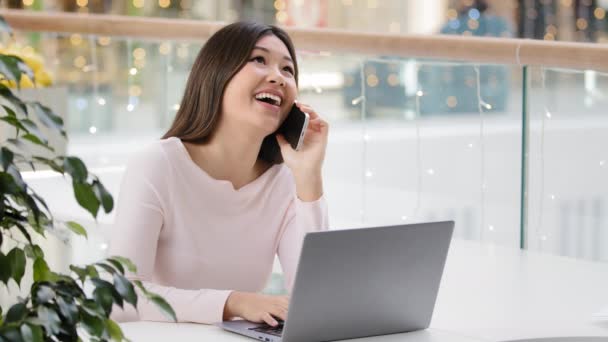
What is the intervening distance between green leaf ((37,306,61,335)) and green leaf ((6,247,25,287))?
0.12 metres

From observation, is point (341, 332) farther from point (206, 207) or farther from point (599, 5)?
point (599, 5)

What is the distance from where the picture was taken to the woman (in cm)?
186

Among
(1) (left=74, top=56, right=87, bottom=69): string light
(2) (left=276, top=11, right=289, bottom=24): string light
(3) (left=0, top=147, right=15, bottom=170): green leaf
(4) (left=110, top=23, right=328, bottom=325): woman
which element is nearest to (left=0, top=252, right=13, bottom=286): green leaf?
(3) (left=0, top=147, right=15, bottom=170): green leaf

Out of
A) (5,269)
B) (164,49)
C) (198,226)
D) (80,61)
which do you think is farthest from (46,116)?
(80,61)

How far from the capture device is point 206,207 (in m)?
1.92

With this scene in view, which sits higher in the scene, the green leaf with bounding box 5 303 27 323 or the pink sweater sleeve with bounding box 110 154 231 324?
the green leaf with bounding box 5 303 27 323

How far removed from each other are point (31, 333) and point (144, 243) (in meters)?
0.96

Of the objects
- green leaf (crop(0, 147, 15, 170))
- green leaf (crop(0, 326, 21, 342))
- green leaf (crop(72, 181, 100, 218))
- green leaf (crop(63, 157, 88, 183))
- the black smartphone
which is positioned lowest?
the black smartphone

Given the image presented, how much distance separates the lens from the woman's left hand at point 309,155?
1997mm

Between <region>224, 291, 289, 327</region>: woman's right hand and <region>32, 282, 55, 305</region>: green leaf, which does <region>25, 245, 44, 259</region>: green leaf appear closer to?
<region>32, 282, 55, 305</region>: green leaf

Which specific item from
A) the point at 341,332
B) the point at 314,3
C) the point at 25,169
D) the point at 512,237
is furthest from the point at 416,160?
the point at 314,3

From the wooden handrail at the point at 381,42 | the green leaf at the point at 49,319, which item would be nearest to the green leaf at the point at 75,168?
the green leaf at the point at 49,319

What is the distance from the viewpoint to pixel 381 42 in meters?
3.08

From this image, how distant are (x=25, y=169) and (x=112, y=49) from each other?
2465 millimetres
